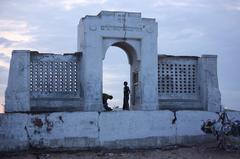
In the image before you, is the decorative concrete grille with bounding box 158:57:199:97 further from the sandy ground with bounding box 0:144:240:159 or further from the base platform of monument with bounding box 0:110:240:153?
the sandy ground with bounding box 0:144:240:159

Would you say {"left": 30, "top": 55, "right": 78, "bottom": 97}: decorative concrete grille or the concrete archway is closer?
{"left": 30, "top": 55, "right": 78, "bottom": 97}: decorative concrete grille

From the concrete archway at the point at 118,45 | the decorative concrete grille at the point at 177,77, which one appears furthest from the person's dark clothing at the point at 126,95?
the decorative concrete grille at the point at 177,77

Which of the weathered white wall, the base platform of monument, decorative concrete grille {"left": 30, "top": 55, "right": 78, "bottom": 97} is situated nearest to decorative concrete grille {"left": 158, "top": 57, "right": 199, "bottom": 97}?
the base platform of monument

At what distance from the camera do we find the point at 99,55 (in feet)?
59.9

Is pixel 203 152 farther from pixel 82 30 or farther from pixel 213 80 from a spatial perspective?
pixel 82 30

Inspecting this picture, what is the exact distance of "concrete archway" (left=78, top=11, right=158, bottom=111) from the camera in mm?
18078

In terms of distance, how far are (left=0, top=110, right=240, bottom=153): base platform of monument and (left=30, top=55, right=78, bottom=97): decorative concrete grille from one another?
167 centimetres

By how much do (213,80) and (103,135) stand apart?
577cm

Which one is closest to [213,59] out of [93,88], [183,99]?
[183,99]

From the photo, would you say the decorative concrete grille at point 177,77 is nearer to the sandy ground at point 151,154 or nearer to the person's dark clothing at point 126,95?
the person's dark clothing at point 126,95

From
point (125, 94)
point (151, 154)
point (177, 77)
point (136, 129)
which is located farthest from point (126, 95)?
point (151, 154)

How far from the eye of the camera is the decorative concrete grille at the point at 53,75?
58.3 ft

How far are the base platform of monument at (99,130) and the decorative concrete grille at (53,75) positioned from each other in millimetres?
1669

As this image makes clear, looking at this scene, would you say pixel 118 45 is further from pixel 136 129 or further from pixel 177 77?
pixel 136 129
